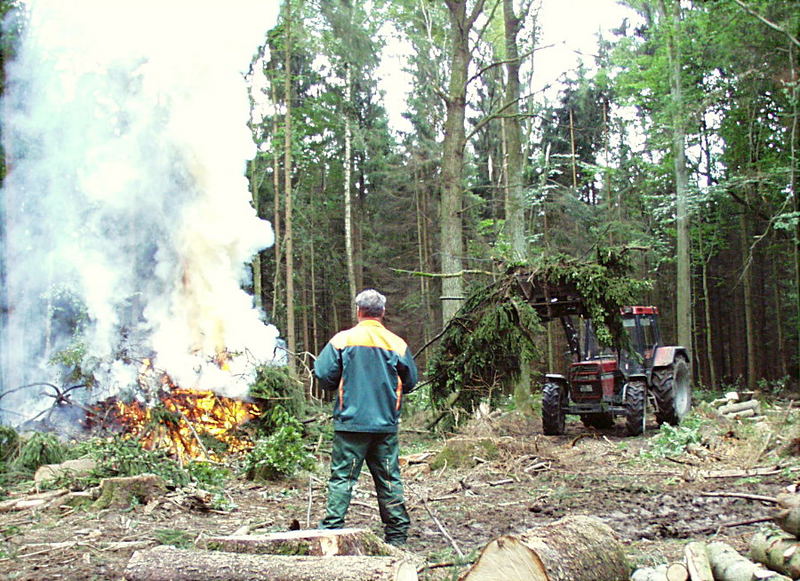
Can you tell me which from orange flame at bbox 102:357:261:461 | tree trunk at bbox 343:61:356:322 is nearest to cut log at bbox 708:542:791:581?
orange flame at bbox 102:357:261:461

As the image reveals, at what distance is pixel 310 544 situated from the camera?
3.96 meters

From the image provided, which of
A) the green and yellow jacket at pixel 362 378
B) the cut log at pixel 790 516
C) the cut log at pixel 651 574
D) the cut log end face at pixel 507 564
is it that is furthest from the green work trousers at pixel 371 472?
the cut log at pixel 790 516

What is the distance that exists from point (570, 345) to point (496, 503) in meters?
5.93

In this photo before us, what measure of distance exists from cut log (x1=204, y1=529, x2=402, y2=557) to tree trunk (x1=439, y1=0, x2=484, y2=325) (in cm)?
832

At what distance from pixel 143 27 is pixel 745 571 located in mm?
13530

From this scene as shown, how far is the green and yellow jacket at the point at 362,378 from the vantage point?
505cm

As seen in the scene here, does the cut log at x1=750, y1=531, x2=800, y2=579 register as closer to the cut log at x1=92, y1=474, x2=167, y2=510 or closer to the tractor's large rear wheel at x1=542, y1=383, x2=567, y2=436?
the cut log at x1=92, y1=474, x2=167, y2=510

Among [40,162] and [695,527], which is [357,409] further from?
[40,162]

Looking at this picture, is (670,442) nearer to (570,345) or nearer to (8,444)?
(570,345)

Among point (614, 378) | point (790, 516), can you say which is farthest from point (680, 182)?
point (790, 516)

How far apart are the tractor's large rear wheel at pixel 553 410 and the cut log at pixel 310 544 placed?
25.8 ft

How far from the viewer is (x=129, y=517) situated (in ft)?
21.0

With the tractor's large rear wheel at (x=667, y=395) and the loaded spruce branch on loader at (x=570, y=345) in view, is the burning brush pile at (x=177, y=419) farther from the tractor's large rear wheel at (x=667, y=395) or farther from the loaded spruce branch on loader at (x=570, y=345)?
the tractor's large rear wheel at (x=667, y=395)

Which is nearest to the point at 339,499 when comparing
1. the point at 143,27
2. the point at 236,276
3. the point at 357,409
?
the point at 357,409
